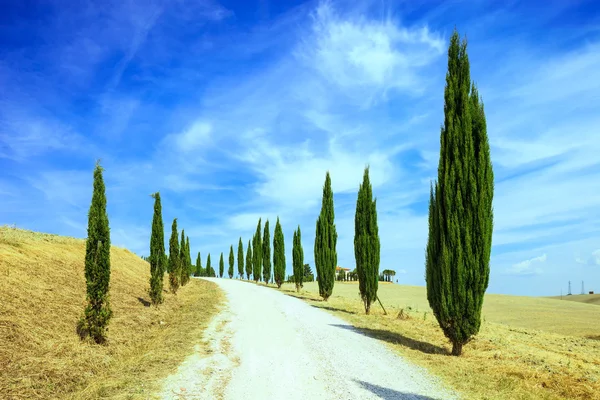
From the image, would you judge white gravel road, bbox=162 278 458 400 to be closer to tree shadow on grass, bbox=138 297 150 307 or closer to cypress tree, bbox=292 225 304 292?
tree shadow on grass, bbox=138 297 150 307

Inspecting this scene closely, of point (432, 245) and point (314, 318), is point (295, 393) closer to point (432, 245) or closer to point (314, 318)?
point (432, 245)

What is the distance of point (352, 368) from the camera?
29.9ft

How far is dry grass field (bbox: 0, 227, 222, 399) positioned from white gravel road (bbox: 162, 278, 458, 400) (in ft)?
2.58

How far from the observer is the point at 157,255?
21.6 m

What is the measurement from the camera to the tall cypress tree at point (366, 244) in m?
21.1

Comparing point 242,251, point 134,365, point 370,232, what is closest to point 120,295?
point 134,365

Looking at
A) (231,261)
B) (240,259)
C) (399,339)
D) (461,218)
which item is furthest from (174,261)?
(231,261)

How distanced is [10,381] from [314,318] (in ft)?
37.8

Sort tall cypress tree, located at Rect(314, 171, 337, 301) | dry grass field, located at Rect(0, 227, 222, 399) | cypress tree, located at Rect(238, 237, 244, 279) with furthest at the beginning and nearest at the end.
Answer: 1. cypress tree, located at Rect(238, 237, 244, 279)
2. tall cypress tree, located at Rect(314, 171, 337, 301)
3. dry grass field, located at Rect(0, 227, 222, 399)

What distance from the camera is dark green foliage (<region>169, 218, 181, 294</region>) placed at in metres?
27.3

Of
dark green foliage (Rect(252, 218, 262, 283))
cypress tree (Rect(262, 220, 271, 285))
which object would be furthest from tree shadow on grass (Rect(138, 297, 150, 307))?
dark green foliage (Rect(252, 218, 262, 283))

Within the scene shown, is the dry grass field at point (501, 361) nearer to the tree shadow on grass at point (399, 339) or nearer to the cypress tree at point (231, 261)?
the tree shadow on grass at point (399, 339)

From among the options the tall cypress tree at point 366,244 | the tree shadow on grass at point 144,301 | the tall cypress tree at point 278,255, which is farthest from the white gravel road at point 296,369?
the tall cypress tree at point 278,255

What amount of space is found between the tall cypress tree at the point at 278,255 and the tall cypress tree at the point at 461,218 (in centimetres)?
3546
